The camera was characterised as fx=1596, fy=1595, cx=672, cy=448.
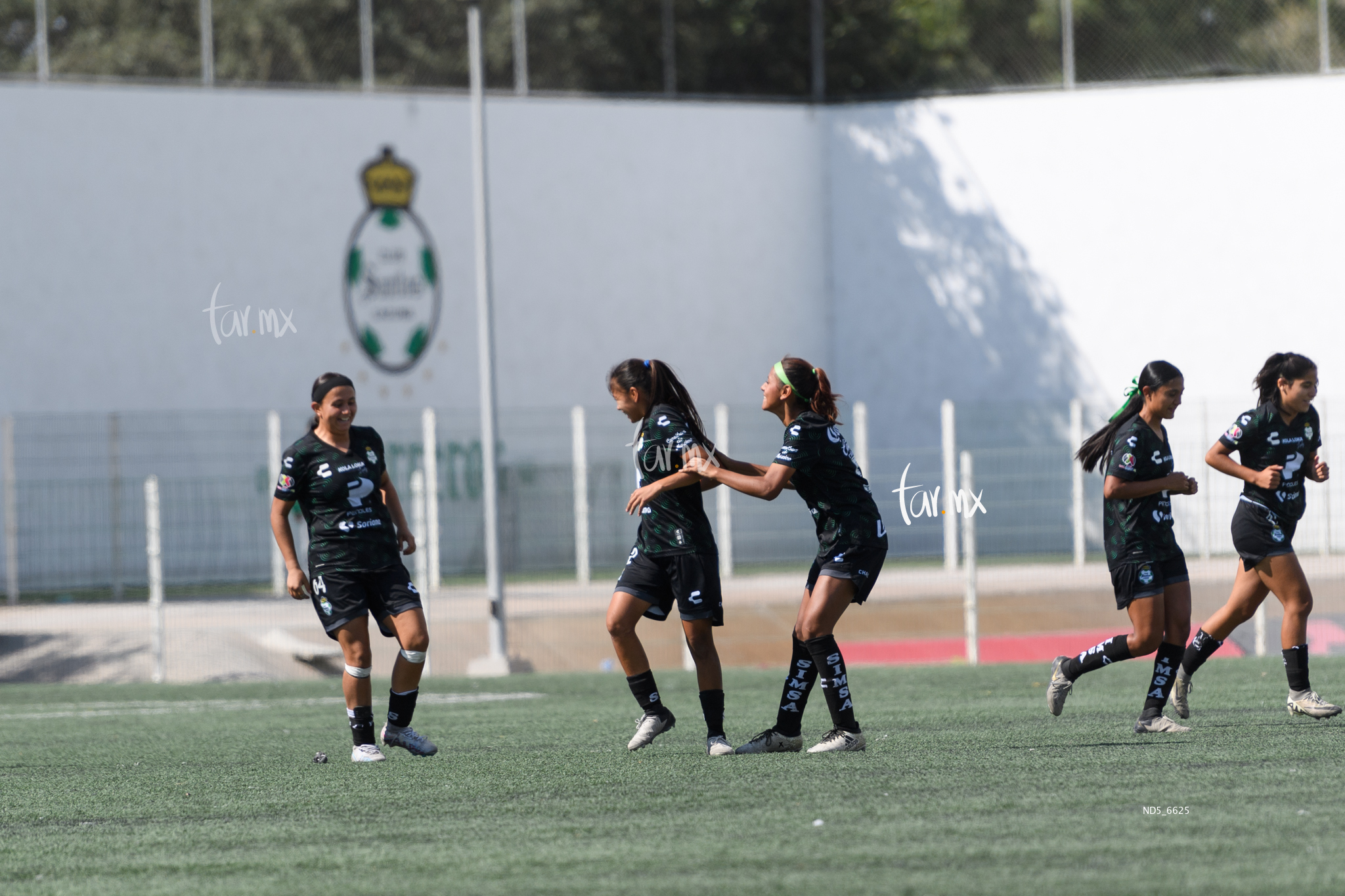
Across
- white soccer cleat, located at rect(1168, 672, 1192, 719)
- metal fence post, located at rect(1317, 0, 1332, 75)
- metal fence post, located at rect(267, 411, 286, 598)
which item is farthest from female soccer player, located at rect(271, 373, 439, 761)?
metal fence post, located at rect(1317, 0, 1332, 75)

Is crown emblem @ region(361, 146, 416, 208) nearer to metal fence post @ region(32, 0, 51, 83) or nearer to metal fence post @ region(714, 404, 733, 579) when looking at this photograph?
metal fence post @ region(32, 0, 51, 83)

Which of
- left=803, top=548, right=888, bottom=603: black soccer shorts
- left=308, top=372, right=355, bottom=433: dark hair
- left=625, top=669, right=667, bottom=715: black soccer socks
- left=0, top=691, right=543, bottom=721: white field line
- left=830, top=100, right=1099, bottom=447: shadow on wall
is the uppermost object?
left=830, top=100, right=1099, bottom=447: shadow on wall

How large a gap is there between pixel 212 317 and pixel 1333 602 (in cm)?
1396

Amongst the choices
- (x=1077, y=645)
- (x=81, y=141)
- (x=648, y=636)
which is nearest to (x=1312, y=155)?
(x=1077, y=645)

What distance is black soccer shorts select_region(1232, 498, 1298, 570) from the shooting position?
7.71 m

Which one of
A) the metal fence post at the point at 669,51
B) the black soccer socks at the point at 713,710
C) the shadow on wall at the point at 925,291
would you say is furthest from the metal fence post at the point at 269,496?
the black soccer socks at the point at 713,710

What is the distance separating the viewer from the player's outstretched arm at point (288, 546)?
696 centimetres

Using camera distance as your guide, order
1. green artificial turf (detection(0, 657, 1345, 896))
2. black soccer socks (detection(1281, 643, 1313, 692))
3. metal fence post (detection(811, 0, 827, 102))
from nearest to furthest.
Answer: green artificial turf (detection(0, 657, 1345, 896)) → black soccer socks (detection(1281, 643, 1313, 692)) → metal fence post (detection(811, 0, 827, 102))

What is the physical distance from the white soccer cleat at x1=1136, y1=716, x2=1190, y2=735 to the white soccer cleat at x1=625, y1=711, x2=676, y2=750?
2.18 m

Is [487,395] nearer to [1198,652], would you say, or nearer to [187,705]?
[187,705]

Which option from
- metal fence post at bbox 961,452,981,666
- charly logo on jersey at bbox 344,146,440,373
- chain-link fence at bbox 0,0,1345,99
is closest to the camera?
metal fence post at bbox 961,452,981,666

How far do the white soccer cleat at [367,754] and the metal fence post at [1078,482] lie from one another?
741 centimetres

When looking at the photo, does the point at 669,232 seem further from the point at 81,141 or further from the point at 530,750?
the point at 530,750

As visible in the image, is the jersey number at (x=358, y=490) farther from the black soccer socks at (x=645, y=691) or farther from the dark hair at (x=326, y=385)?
the black soccer socks at (x=645, y=691)
